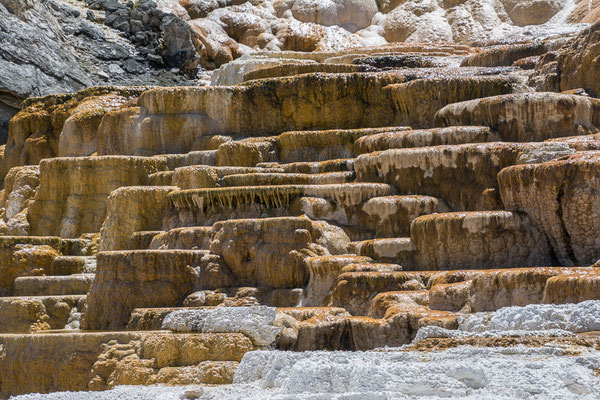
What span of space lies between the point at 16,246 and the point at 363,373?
1113cm

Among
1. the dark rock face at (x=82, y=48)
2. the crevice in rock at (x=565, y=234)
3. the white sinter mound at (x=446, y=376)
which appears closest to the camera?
the white sinter mound at (x=446, y=376)

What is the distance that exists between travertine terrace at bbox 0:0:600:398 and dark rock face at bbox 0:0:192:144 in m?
8.53

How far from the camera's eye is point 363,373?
6504 millimetres

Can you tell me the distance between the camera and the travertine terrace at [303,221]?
417 inches

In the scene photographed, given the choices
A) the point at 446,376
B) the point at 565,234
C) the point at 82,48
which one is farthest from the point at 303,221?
the point at 82,48

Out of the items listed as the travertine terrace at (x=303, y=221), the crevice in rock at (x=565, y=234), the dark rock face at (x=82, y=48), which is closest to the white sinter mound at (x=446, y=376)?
A: the travertine terrace at (x=303, y=221)

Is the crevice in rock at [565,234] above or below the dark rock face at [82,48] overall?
below

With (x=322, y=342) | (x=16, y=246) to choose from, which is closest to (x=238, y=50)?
(x=16, y=246)

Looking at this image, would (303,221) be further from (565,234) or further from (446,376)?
(446,376)

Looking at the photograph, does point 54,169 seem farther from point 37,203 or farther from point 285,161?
point 285,161

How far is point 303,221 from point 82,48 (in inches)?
939

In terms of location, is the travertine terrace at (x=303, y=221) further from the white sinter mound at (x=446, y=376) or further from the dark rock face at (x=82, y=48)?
the dark rock face at (x=82, y=48)

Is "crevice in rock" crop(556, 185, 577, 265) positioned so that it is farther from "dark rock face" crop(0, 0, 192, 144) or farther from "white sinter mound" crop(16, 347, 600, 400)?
"dark rock face" crop(0, 0, 192, 144)

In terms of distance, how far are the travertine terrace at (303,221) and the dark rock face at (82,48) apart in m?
8.53
